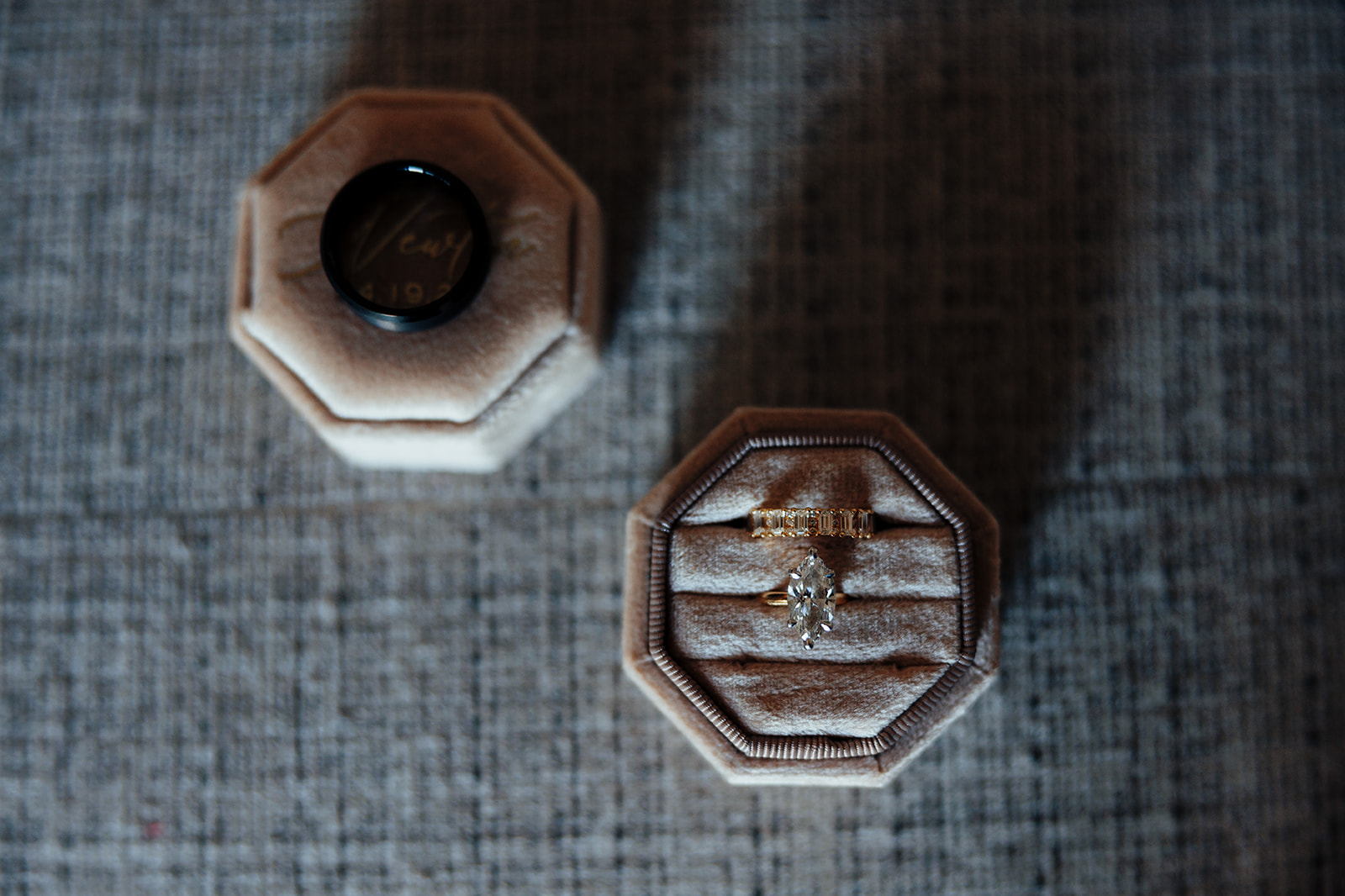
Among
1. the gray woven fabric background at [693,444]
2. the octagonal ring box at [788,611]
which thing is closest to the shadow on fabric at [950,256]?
the gray woven fabric background at [693,444]

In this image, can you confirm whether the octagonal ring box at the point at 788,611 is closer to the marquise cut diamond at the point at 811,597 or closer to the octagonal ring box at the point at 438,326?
the marquise cut diamond at the point at 811,597

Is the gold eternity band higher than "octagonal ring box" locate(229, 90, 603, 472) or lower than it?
lower

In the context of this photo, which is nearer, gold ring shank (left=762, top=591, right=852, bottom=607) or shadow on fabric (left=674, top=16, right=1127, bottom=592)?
gold ring shank (left=762, top=591, right=852, bottom=607)

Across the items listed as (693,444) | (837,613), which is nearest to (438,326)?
(693,444)

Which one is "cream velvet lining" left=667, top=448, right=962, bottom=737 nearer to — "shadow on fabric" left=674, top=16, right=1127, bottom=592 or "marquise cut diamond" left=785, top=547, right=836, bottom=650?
"marquise cut diamond" left=785, top=547, right=836, bottom=650

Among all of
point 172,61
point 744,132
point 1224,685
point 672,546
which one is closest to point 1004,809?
point 1224,685

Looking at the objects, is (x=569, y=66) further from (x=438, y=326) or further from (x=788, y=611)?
(x=788, y=611)

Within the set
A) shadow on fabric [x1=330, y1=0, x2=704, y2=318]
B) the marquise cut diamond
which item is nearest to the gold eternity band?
the marquise cut diamond

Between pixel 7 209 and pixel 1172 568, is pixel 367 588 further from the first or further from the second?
pixel 1172 568
